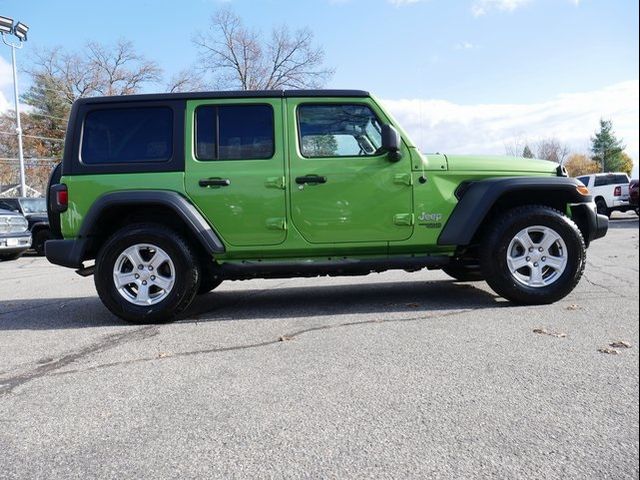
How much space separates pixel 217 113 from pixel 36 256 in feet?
36.7

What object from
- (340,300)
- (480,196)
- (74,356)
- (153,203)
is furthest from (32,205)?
(480,196)

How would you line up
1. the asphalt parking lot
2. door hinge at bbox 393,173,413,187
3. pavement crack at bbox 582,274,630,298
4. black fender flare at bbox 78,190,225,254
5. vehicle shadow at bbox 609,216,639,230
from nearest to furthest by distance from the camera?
1. the asphalt parking lot
2. black fender flare at bbox 78,190,225,254
3. door hinge at bbox 393,173,413,187
4. pavement crack at bbox 582,274,630,298
5. vehicle shadow at bbox 609,216,639,230

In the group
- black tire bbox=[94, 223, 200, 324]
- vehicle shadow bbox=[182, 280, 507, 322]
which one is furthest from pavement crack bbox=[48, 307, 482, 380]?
black tire bbox=[94, 223, 200, 324]

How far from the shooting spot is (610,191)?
20000 mm

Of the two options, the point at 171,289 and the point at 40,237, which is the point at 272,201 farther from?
the point at 40,237

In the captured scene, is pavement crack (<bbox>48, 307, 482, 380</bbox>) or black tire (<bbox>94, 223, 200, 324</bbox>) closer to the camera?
pavement crack (<bbox>48, 307, 482, 380</bbox>)

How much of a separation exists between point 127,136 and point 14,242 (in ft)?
28.6

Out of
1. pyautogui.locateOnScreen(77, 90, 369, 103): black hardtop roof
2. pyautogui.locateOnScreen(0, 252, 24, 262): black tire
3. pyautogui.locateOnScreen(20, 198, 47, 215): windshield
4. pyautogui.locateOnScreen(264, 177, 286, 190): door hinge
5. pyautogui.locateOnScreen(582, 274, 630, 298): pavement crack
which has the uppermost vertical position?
pyautogui.locateOnScreen(77, 90, 369, 103): black hardtop roof

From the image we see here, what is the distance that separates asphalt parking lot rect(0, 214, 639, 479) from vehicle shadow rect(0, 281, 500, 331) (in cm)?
5

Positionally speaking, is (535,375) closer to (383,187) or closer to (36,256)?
(383,187)

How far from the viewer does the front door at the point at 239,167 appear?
4633 mm

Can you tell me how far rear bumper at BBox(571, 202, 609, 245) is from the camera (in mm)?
5020

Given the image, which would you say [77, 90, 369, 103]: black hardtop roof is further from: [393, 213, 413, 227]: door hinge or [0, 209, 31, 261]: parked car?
[0, 209, 31, 261]: parked car

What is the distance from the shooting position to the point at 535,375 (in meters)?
2.99
